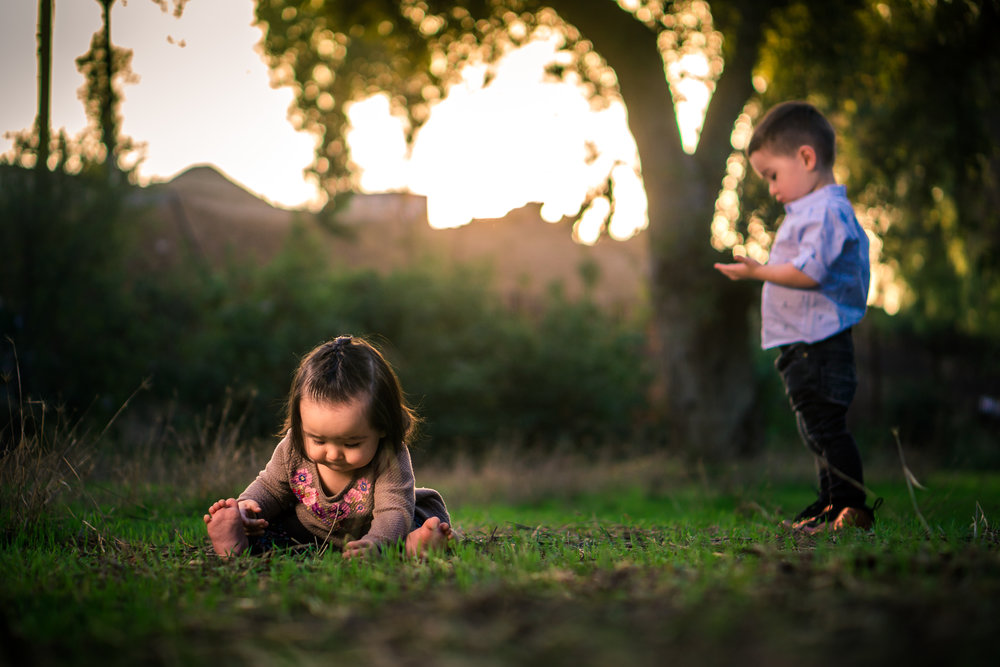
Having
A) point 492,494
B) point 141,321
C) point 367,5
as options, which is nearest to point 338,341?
point 492,494

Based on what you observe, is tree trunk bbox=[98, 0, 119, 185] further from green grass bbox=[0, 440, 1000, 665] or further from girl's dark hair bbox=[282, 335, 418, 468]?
green grass bbox=[0, 440, 1000, 665]

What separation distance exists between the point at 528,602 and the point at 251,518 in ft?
6.30

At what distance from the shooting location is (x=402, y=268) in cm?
1534

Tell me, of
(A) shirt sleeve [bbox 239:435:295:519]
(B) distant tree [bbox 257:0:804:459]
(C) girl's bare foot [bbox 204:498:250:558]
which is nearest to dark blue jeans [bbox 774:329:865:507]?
(A) shirt sleeve [bbox 239:435:295:519]

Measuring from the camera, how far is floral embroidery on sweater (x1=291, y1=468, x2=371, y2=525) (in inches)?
130

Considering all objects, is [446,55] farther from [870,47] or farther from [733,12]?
[870,47]

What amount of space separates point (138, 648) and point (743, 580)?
1.30 metres

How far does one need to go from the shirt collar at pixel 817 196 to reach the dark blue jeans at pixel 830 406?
725 millimetres

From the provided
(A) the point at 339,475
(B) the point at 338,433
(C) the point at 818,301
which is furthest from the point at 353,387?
(C) the point at 818,301

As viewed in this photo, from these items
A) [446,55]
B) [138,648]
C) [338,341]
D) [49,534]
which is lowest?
[49,534]

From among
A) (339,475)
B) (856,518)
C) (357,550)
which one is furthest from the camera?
(856,518)

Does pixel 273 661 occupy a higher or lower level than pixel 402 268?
lower

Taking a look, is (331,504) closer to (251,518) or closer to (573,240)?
(251,518)

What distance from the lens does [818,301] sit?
3.99 metres
